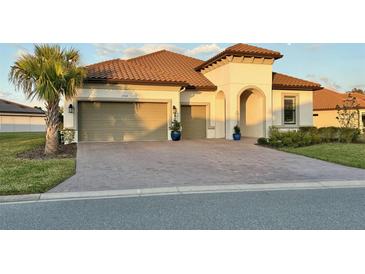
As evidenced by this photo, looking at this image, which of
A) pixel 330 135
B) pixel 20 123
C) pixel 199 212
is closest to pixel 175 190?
pixel 199 212

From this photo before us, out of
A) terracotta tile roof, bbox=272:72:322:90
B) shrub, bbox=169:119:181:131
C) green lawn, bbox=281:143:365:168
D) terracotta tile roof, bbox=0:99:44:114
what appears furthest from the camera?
terracotta tile roof, bbox=0:99:44:114

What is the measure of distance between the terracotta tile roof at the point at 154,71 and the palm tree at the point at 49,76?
12.9 feet

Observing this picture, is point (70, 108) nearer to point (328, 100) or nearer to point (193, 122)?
point (193, 122)

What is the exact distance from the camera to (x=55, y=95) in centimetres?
1165

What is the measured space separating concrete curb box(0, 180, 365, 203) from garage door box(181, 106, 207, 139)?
11838mm

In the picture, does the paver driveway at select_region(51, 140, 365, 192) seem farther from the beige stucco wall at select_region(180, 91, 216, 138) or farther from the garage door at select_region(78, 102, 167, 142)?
the beige stucco wall at select_region(180, 91, 216, 138)

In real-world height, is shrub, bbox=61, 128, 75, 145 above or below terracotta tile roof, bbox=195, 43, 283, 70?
below

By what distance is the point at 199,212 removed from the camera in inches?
203

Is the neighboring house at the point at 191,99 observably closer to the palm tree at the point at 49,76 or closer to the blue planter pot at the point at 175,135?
the blue planter pot at the point at 175,135

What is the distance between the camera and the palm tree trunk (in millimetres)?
11922

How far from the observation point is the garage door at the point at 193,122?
62.3 feet

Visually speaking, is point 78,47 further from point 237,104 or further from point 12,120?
point 12,120

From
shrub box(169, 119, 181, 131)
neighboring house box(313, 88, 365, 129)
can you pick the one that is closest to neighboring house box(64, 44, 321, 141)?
shrub box(169, 119, 181, 131)

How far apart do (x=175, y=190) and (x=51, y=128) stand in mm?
7360
